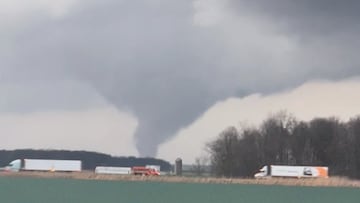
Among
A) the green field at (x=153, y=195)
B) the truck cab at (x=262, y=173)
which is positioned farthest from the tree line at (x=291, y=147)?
the green field at (x=153, y=195)

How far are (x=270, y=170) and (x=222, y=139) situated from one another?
47.1 ft

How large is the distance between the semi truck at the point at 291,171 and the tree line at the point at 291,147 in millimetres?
2650

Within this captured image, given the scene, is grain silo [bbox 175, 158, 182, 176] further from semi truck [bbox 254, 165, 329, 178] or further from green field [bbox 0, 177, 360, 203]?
green field [bbox 0, 177, 360, 203]

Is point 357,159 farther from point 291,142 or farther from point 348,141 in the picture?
point 291,142

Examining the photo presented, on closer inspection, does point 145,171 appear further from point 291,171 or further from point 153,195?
point 153,195

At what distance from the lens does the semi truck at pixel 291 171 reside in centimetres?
17250

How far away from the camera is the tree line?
175 m

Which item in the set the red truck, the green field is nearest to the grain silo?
the red truck

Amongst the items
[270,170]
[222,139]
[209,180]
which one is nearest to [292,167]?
[270,170]

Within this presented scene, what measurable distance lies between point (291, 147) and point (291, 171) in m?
7.64

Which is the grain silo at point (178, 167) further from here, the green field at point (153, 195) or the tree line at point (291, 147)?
the green field at point (153, 195)

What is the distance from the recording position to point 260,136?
185 m

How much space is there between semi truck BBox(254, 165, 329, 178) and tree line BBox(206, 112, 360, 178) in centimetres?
265

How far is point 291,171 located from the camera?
178 metres
